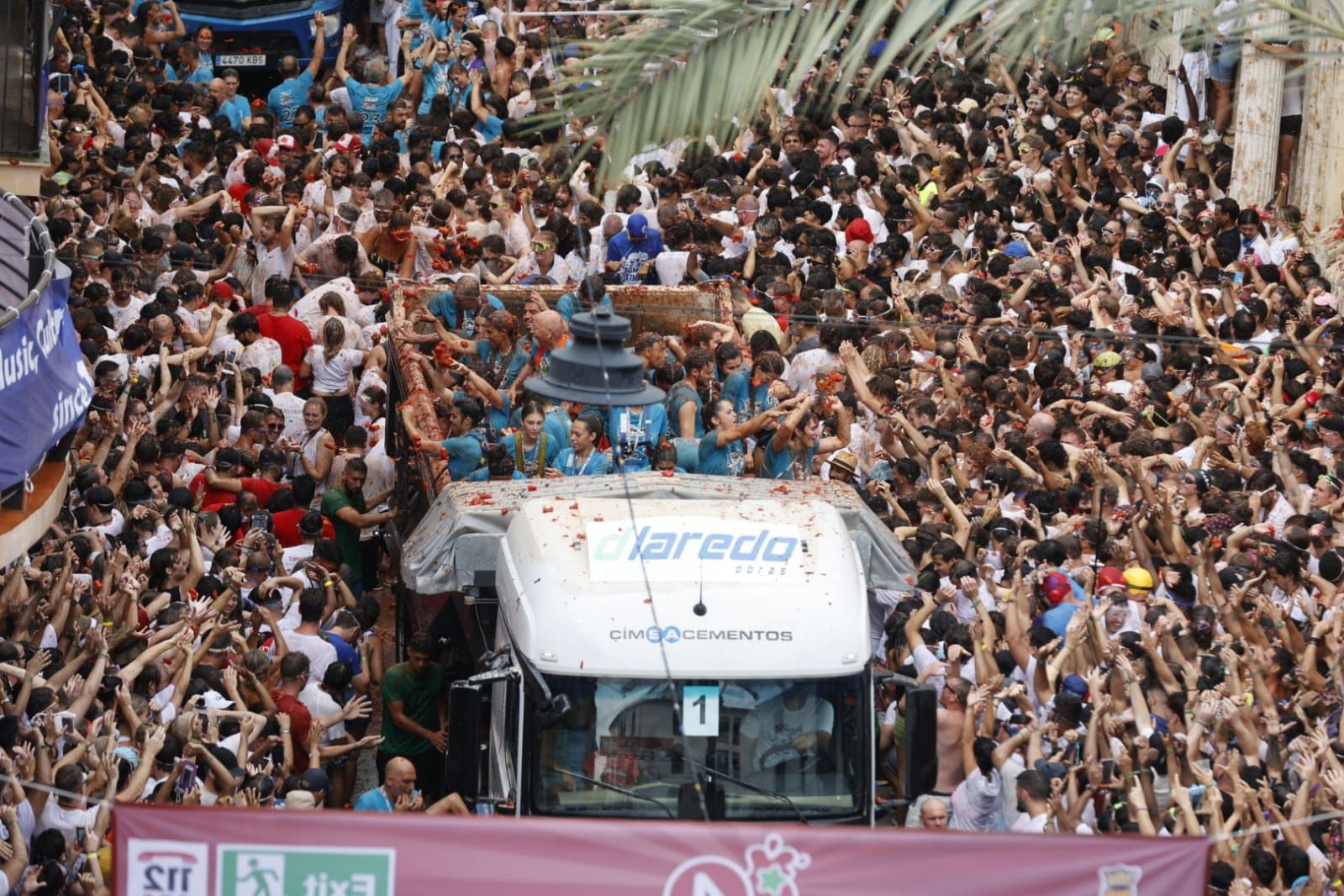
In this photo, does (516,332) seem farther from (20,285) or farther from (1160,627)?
(1160,627)

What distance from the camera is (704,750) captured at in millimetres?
10242

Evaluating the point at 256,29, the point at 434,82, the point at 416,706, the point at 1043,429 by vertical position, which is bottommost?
the point at 416,706

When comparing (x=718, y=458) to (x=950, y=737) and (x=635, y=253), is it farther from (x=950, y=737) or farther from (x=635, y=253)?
(x=635, y=253)

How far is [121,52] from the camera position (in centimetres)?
2239

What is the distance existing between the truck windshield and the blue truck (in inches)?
651

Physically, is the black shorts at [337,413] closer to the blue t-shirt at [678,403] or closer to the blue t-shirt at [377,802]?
the blue t-shirt at [678,403]

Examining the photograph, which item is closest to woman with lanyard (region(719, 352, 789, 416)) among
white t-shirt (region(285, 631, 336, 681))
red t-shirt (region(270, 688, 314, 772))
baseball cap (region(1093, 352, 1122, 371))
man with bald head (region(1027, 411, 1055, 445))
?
man with bald head (region(1027, 411, 1055, 445))

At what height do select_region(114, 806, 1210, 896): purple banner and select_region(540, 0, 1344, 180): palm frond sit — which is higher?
select_region(540, 0, 1344, 180): palm frond

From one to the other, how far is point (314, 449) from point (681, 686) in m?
6.26

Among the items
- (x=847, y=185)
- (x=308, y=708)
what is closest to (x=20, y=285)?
(x=308, y=708)

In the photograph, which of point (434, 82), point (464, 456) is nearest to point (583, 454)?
point (464, 456)

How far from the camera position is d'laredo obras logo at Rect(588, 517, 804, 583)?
10.6 m

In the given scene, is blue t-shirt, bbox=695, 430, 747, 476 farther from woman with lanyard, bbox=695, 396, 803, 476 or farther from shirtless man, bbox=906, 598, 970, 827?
shirtless man, bbox=906, 598, 970, 827

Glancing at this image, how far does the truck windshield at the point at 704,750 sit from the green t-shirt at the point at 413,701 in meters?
2.71
